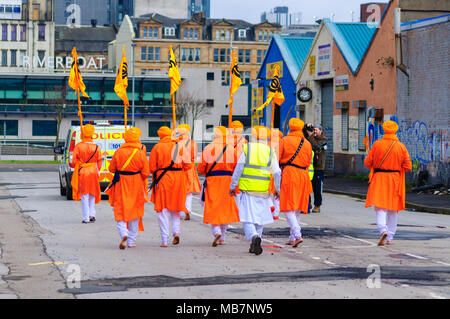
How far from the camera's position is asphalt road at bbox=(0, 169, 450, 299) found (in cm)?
834

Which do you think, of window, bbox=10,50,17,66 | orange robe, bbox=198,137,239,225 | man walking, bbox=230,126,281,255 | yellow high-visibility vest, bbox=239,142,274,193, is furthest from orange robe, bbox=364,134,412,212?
window, bbox=10,50,17,66

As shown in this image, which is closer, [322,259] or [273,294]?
[273,294]

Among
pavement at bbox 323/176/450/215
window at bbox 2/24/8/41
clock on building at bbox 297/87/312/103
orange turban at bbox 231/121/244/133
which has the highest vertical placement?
window at bbox 2/24/8/41

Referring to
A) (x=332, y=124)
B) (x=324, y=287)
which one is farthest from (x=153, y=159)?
(x=332, y=124)

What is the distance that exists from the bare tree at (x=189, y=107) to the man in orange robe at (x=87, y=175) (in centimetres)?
6734

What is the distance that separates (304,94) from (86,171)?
907 inches

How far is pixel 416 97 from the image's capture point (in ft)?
90.6

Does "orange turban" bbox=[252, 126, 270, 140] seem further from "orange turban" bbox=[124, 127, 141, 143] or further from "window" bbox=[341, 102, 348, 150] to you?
"window" bbox=[341, 102, 348, 150]

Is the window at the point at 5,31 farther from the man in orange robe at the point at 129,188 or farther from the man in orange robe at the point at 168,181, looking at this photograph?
the man in orange robe at the point at 168,181

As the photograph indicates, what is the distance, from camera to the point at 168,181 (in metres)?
12.4

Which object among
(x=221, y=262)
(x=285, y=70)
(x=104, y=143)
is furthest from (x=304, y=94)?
(x=221, y=262)

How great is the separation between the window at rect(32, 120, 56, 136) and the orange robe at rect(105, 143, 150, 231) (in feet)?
246
